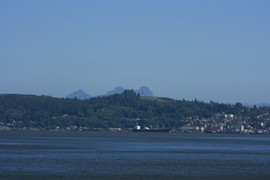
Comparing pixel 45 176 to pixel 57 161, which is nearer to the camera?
pixel 45 176

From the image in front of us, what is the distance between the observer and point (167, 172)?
88.0 m

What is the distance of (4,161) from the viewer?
326 ft

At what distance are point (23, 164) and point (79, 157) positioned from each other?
765 inches

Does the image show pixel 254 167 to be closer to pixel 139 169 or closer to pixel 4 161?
pixel 139 169

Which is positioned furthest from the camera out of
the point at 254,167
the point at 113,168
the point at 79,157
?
the point at 79,157

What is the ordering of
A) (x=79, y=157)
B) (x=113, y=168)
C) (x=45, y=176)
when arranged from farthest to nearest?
(x=79, y=157) < (x=113, y=168) < (x=45, y=176)

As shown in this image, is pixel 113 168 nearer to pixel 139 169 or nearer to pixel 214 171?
pixel 139 169

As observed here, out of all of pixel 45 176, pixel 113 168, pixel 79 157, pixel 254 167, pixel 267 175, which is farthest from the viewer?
pixel 79 157

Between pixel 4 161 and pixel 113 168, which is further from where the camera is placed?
pixel 4 161

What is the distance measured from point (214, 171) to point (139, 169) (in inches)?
416

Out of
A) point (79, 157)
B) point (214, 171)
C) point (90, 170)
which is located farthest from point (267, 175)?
point (79, 157)

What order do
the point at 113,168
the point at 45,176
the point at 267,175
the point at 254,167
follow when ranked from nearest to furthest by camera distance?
the point at 45,176, the point at 267,175, the point at 113,168, the point at 254,167

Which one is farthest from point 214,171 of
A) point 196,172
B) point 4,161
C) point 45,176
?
point 4,161

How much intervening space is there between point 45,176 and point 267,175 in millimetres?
29518
